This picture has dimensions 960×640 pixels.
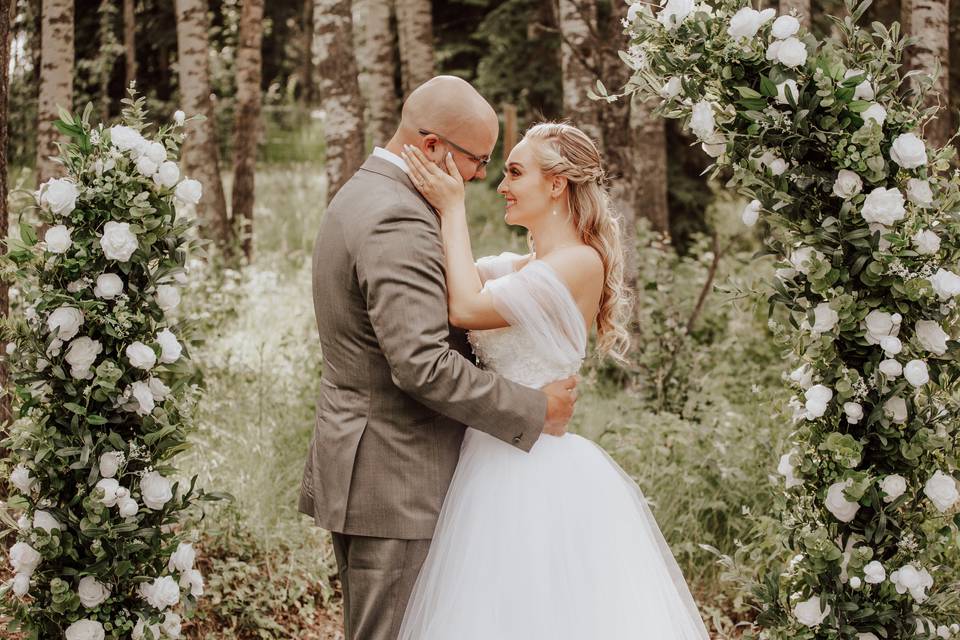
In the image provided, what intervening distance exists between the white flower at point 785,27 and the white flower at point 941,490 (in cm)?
152

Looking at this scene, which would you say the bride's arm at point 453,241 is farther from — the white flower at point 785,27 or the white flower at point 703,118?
the white flower at point 785,27

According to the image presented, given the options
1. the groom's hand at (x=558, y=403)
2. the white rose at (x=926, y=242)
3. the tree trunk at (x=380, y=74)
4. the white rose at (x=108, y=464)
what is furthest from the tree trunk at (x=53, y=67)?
the white rose at (x=926, y=242)

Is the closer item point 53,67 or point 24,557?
point 24,557

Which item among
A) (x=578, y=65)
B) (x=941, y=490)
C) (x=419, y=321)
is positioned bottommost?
(x=941, y=490)

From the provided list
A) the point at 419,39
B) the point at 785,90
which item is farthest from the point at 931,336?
the point at 419,39

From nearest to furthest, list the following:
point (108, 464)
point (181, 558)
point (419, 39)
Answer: point (108, 464)
point (181, 558)
point (419, 39)

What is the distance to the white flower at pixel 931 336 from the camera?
3018 mm

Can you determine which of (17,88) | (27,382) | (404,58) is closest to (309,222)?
(404,58)

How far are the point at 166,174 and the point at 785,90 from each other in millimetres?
2020

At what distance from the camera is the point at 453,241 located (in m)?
2.95

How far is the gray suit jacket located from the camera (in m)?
2.74

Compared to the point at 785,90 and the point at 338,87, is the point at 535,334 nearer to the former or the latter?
the point at 785,90

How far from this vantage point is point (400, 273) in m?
2.74

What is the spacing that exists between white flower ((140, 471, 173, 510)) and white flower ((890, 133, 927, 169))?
→ 2618 mm
